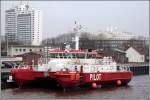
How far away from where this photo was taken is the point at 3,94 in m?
27.0

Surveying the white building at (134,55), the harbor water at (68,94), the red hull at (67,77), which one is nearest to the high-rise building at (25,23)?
the red hull at (67,77)

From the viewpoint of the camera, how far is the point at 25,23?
54.0 m

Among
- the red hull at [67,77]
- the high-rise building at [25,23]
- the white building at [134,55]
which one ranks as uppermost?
the high-rise building at [25,23]

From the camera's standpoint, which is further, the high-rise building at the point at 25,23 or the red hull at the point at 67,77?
the high-rise building at the point at 25,23

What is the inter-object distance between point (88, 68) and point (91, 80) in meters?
1.01

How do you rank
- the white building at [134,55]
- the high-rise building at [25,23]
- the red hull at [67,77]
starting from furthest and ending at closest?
the white building at [134,55] → the high-rise building at [25,23] → the red hull at [67,77]

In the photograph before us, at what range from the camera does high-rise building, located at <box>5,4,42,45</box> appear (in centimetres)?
4391

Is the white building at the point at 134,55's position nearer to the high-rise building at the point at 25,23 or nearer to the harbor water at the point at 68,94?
the high-rise building at the point at 25,23

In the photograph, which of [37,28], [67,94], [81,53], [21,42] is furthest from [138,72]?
[21,42]

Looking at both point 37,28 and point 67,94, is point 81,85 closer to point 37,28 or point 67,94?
point 67,94

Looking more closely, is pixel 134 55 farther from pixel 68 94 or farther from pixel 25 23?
pixel 68 94

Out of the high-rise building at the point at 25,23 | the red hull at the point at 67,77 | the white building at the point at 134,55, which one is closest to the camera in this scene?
the red hull at the point at 67,77

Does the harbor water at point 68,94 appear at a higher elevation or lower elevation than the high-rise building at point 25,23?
lower

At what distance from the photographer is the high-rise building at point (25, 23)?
43.9 metres
